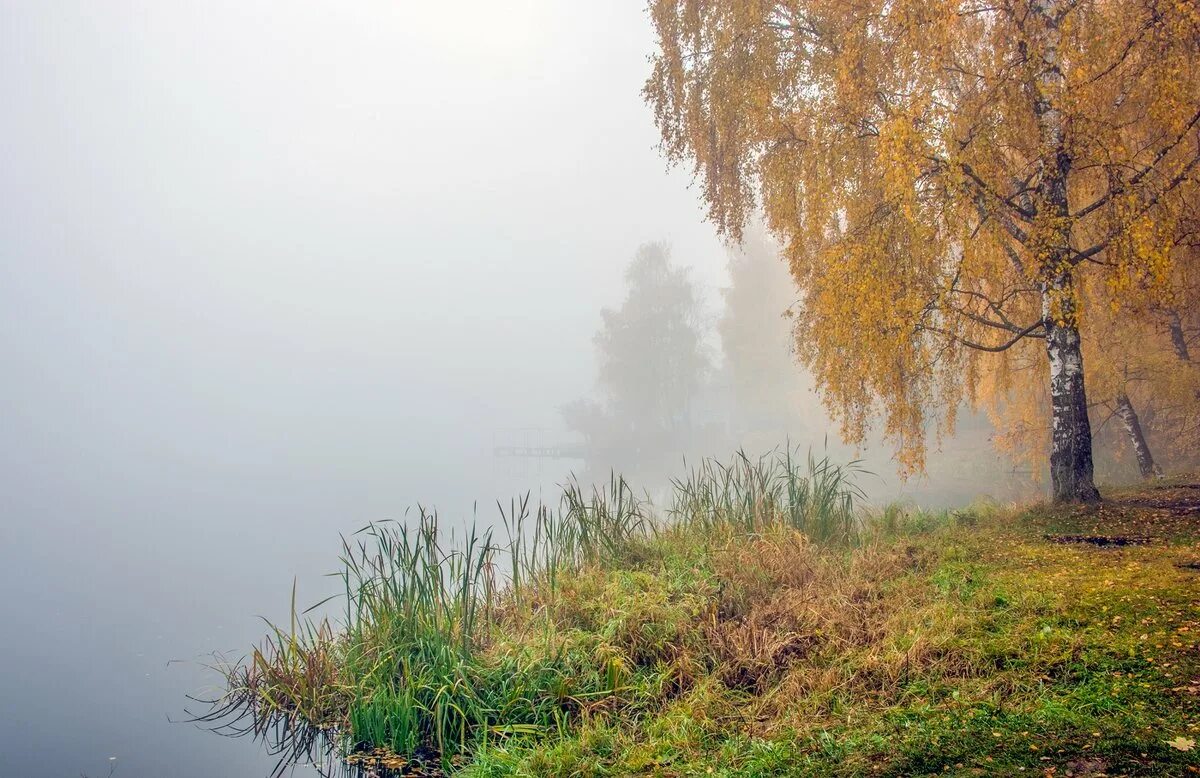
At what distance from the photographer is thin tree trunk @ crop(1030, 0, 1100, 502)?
280 inches

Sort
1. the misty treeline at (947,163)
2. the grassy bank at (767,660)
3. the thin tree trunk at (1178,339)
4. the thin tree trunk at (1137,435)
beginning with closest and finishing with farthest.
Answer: the grassy bank at (767,660), the misty treeline at (947,163), the thin tree trunk at (1178,339), the thin tree trunk at (1137,435)

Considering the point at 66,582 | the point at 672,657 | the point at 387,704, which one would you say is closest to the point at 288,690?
the point at 387,704

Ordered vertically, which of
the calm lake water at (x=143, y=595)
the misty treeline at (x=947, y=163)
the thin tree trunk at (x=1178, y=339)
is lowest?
the calm lake water at (x=143, y=595)

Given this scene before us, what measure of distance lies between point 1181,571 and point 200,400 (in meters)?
103

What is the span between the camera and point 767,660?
427 centimetres

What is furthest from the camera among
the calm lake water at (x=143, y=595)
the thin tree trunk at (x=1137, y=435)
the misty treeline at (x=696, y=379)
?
the misty treeline at (x=696, y=379)

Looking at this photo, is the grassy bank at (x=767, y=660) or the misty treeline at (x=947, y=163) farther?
the misty treeline at (x=947, y=163)

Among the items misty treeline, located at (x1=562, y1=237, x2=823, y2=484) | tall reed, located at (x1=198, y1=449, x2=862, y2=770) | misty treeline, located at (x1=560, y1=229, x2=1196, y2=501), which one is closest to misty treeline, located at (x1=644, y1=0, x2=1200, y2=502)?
tall reed, located at (x1=198, y1=449, x2=862, y2=770)

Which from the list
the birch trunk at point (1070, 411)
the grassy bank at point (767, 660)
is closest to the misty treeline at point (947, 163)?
the birch trunk at point (1070, 411)

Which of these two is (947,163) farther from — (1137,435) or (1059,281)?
(1137,435)

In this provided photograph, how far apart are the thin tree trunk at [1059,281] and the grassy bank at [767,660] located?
1.01 metres

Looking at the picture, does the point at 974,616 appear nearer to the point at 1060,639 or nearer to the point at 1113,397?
the point at 1060,639

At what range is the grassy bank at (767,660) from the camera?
2.97 m

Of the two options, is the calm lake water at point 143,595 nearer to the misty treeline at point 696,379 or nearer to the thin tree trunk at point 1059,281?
the thin tree trunk at point 1059,281
